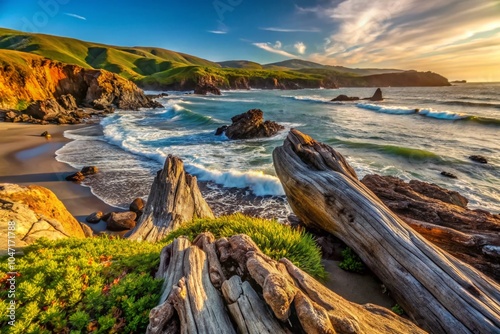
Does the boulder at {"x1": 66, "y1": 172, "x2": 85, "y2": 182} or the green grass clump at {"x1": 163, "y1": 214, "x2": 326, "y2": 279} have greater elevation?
the green grass clump at {"x1": 163, "y1": 214, "x2": 326, "y2": 279}

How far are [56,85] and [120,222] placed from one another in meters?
52.8

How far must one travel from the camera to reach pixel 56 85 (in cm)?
4947

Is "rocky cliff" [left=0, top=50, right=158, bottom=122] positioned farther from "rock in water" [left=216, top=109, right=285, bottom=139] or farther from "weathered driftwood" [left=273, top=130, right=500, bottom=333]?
"weathered driftwood" [left=273, top=130, right=500, bottom=333]

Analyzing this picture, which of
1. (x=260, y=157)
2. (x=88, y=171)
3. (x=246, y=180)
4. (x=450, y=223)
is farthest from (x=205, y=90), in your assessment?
(x=450, y=223)

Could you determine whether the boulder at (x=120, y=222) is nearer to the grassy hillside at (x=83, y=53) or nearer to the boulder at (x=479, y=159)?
the boulder at (x=479, y=159)

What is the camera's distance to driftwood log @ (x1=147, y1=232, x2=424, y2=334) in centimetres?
261

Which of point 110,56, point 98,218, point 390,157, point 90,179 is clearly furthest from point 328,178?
point 110,56

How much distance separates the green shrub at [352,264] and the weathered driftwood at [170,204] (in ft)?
17.4

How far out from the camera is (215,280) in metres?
3.47

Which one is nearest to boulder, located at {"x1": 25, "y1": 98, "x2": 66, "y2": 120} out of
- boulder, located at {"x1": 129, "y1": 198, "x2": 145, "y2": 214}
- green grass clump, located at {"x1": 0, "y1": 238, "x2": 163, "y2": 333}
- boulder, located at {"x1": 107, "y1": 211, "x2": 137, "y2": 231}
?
boulder, located at {"x1": 129, "y1": 198, "x2": 145, "y2": 214}

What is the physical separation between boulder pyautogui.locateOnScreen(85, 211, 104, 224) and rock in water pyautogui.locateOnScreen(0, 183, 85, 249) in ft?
13.3

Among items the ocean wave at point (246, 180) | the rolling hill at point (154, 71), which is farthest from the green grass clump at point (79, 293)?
the rolling hill at point (154, 71)

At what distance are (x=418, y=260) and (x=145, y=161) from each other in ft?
62.2

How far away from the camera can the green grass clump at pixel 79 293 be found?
299 centimetres
